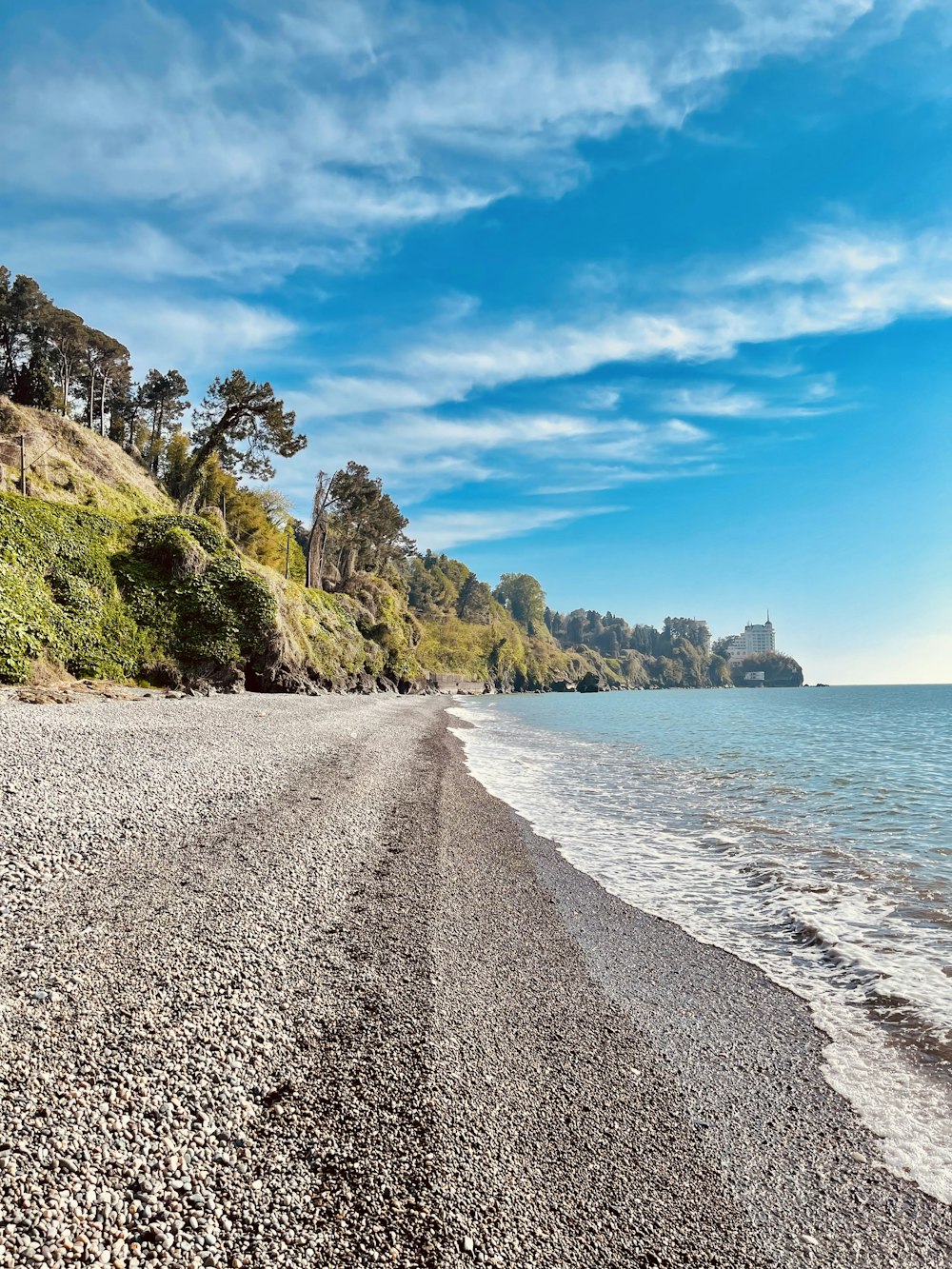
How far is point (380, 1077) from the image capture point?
4410mm

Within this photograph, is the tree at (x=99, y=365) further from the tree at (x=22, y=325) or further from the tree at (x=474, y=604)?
the tree at (x=474, y=604)

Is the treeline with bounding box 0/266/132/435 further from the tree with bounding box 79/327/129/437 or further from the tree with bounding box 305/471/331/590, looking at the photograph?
the tree with bounding box 305/471/331/590

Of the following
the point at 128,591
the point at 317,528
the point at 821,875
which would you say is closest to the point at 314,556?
the point at 317,528

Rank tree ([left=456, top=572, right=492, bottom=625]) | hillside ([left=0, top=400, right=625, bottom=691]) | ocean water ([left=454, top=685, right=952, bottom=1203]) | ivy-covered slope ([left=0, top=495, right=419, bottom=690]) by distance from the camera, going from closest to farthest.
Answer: ocean water ([left=454, top=685, right=952, bottom=1203]) → ivy-covered slope ([left=0, top=495, right=419, bottom=690]) → hillside ([left=0, top=400, right=625, bottom=691]) → tree ([left=456, top=572, right=492, bottom=625])

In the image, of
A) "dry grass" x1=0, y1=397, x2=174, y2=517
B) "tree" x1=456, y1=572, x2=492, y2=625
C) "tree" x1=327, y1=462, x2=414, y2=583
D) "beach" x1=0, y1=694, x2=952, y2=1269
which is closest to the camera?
→ "beach" x1=0, y1=694, x2=952, y2=1269

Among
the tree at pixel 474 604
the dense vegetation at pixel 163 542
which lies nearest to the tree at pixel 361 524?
the dense vegetation at pixel 163 542

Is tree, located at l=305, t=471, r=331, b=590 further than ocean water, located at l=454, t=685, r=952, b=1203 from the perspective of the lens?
Yes

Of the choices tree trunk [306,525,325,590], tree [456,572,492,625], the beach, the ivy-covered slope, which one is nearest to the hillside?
the ivy-covered slope

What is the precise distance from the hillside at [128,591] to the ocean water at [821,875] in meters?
13.0

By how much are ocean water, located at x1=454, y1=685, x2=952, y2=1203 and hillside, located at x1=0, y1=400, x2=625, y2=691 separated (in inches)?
510

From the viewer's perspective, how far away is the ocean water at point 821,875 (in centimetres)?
534

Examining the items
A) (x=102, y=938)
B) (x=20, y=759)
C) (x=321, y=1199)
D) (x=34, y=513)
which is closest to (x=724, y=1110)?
(x=321, y=1199)

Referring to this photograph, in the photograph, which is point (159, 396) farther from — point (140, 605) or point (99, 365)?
point (140, 605)

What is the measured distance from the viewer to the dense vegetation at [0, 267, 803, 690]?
22.2m
